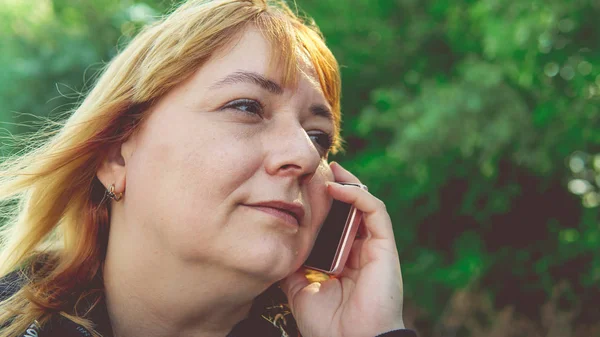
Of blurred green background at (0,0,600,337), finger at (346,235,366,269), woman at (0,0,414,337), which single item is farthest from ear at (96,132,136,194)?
blurred green background at (0,0,600,337)

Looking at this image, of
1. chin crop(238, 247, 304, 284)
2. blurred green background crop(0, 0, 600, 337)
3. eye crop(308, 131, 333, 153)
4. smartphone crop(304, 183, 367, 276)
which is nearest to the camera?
chin crop(238, 247, 304, 284)

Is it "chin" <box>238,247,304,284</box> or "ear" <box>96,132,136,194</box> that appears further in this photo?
"ear" <box>96,132,136,194</box>

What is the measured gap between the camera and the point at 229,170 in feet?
6.39

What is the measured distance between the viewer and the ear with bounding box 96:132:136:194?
2.20 m

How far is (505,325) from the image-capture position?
643 cm

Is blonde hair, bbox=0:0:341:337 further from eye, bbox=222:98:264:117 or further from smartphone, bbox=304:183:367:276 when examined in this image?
smartphone, bbox=304:183:367:276

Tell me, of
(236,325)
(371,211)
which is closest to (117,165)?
(236,325)

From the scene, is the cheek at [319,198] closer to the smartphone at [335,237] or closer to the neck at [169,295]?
the smartphone at [335,237]

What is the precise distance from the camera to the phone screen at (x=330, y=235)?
8.14 feet

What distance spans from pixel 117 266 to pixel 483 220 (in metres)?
6.87

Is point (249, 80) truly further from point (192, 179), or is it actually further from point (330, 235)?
point (330, 235)

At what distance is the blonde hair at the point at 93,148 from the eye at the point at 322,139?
17cm

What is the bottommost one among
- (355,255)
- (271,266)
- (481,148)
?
(481,148)

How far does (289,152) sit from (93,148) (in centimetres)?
76
